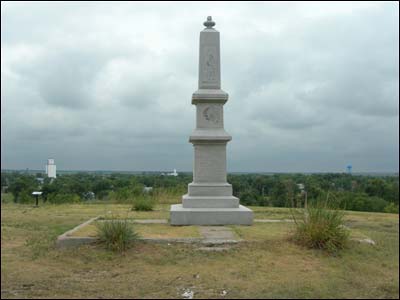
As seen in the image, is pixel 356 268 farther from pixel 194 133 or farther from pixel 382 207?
pixel 382 207

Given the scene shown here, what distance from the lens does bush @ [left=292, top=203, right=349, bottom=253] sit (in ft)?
23.7

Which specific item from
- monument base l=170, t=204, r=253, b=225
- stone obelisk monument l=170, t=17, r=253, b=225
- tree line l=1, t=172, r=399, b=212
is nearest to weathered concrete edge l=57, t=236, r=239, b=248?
monument base l=170, t=204, r=253, b=225

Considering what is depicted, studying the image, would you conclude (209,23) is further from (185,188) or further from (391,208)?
(391,208)

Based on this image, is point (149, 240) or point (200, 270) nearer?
point (200, 270)

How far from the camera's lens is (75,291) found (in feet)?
17.6

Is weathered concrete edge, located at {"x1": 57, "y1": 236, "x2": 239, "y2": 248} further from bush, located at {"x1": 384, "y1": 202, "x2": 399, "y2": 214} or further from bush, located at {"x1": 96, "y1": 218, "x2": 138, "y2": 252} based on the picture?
bush, located at {"x1": 384, "y1": 202, "x2": 399, "y2": 214}

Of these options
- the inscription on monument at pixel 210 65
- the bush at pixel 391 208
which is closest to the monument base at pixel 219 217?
the inscription on monument at pixel 210 65

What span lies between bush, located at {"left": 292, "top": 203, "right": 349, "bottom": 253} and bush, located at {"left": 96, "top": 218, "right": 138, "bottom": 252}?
2.72m

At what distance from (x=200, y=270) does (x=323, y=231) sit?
218cm

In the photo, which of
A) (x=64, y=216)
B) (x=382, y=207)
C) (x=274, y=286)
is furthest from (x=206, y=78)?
(x=382, y=207)

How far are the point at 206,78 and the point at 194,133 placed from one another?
4.43 feet

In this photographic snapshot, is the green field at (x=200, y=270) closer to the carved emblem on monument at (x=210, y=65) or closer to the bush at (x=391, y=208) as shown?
the carved emblem on monument at (x=210, y=65)

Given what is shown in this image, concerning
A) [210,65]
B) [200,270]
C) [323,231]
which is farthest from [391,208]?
[200,270]

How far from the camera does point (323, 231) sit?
7277 mm
